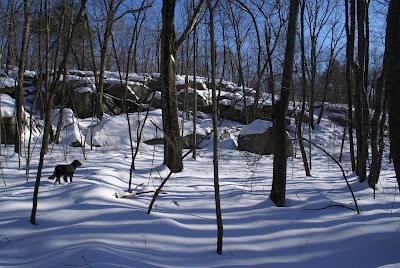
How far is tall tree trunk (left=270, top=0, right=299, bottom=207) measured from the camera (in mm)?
4832

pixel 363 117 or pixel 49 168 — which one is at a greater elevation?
pixel 363 117

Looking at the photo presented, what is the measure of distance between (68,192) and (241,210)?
286 centimetres

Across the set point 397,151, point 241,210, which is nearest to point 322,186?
point 241,210

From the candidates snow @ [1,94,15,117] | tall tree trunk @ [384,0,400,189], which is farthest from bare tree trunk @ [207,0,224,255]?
snow @ [1,94,15,117]

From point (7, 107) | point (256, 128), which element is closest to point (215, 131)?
point (256, 128)

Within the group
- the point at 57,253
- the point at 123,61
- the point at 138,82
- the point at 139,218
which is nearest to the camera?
the point at 57,253

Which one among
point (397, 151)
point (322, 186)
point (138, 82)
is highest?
point (138, 82)

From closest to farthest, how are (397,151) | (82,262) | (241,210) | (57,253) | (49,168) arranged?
1. (82,262)
2. (57,253)
3. (397,151)
4. (241,210)
5. (49,168)

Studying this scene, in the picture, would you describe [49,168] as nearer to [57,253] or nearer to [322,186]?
[57,253]

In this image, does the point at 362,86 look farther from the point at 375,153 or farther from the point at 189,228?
the point at 189,228

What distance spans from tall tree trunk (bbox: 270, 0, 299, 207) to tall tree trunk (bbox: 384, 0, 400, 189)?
173 cm

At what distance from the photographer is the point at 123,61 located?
2808 cm

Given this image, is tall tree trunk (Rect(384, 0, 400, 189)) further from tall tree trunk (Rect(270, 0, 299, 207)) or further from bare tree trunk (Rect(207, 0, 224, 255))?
bare tree trunk (Rect(207, 0, 224, 255))

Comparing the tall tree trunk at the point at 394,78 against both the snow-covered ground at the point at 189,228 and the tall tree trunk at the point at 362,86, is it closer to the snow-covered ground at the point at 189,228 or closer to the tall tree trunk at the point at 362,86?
the snow-covered ground at the point at 189,228
